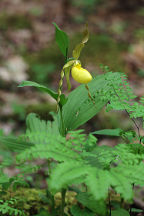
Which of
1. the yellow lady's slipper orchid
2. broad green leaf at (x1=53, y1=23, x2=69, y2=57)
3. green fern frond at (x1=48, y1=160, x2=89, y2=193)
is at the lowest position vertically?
green fern frond at (x1=48, y1=160, x2=89, y2=193)

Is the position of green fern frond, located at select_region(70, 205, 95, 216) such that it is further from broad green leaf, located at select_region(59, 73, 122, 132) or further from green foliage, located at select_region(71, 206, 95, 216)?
broad green leaf, located at select_region(59, 73, 122, 132)

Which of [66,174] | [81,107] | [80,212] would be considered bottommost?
[80,212]

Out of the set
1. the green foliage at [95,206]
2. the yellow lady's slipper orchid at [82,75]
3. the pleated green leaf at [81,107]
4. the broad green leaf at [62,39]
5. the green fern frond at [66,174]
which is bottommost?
the green foliage at [95,206]

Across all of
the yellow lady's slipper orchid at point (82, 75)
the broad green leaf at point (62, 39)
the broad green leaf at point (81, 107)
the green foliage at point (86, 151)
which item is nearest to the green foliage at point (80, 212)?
the green foliage at point (86, 151)

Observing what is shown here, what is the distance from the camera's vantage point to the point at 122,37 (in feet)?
15.4

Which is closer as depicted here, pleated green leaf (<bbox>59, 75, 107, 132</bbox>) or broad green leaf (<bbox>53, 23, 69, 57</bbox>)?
broad green leaf (<bbox>53, 23, 69, 57</bbox>)

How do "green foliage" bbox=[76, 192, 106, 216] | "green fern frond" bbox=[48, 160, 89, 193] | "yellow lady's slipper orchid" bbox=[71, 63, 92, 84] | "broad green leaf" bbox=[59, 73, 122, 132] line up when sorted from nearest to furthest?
"green fern frond" bbox=[48, 160, 89, 193] → "green foliage" bbox=[76, 192, 106, 216] → "yellow lady's slipper orchid" bbox=[71, 63, 92, 84] → "broad green leaf" bbox=[59, 73, 122, 132]

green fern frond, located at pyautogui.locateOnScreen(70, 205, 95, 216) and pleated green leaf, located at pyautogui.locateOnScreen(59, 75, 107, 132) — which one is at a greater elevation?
pleated green leaf, located at pyautogui.locateOnScreen(59, 75, 107, 132)

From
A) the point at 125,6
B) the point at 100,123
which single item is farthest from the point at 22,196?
the point at 125,6

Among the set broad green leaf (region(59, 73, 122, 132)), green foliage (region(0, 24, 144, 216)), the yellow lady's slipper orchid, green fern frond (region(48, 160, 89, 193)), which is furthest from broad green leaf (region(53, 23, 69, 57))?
green fern frond (region(48, 160, 89, 193))

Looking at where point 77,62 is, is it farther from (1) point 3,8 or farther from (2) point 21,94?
(1) point 3,8

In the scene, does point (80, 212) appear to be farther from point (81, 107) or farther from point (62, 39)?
point (62, 39)

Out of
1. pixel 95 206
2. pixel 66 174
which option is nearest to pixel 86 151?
pixel 95 206

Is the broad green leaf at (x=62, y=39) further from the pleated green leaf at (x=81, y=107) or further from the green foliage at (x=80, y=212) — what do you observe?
the green foliage at (x=80, y=212)
